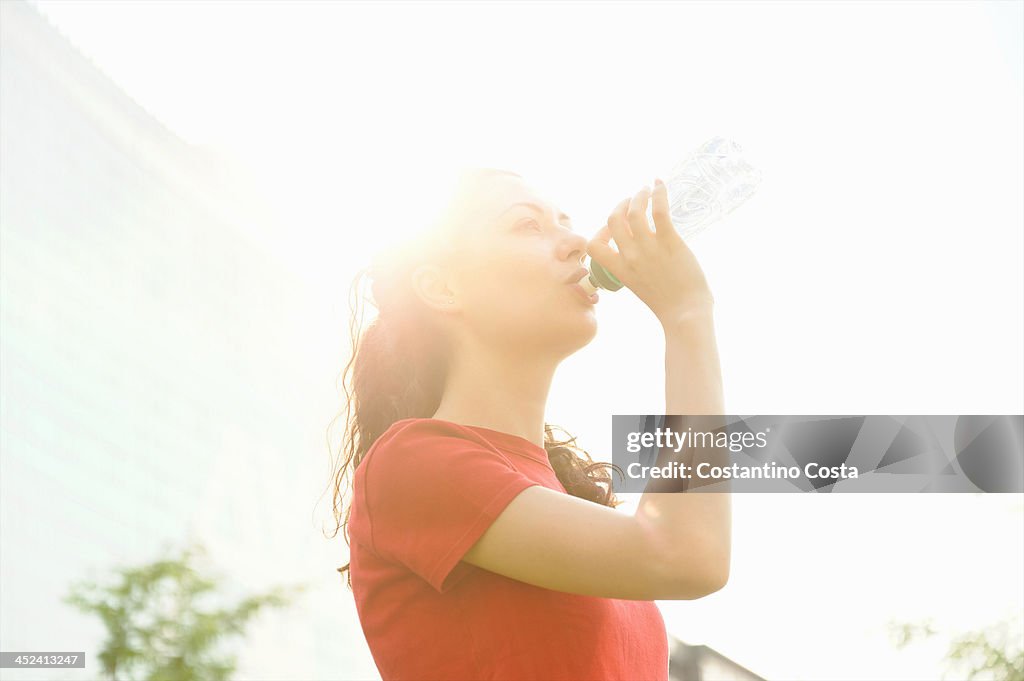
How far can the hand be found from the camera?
874mm

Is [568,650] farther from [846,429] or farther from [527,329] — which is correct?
[846,429]

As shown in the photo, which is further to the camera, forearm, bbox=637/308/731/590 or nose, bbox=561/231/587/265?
nose, bbox=561/231/587/265

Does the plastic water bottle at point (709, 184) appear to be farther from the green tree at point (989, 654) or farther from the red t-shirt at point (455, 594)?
the green tree at point (989, 654)

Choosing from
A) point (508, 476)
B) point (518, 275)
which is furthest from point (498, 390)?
point (508, 476)

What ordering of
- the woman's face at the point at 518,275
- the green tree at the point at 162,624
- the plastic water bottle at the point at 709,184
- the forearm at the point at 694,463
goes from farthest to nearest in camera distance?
the green tree at the point at 162,624, the plastic water bottle at the point at 709,184, the woman's face at the point at 518,275, the forearm at the point at 694,463

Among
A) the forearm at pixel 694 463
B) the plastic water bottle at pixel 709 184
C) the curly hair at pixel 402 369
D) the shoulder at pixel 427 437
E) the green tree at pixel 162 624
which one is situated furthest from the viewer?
the green tree at pixel 162 624

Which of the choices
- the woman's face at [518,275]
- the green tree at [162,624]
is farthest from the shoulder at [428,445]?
the green tree at [162,624]

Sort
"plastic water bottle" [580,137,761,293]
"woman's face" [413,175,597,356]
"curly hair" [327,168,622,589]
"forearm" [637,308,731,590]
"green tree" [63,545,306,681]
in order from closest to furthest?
"forearm" [637,308,731,590], "woman's face" [413,175,597,356], "curly hair" [327,168,622,589], "plastic water bottle" [580,137,761,293], "green tree" [63,545,306,681]

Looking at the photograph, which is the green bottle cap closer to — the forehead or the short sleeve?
the forehead

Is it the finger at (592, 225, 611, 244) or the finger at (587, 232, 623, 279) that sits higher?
the finger at (592, 225, 611, 244)

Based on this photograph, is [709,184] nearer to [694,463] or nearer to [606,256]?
[606,256]

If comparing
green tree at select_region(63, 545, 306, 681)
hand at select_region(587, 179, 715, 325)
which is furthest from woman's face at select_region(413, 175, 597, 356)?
green tree at select_region(63, 545, 306, 681)

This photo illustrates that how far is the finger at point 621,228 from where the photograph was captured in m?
0.90

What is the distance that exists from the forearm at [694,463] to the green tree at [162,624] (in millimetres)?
4594
